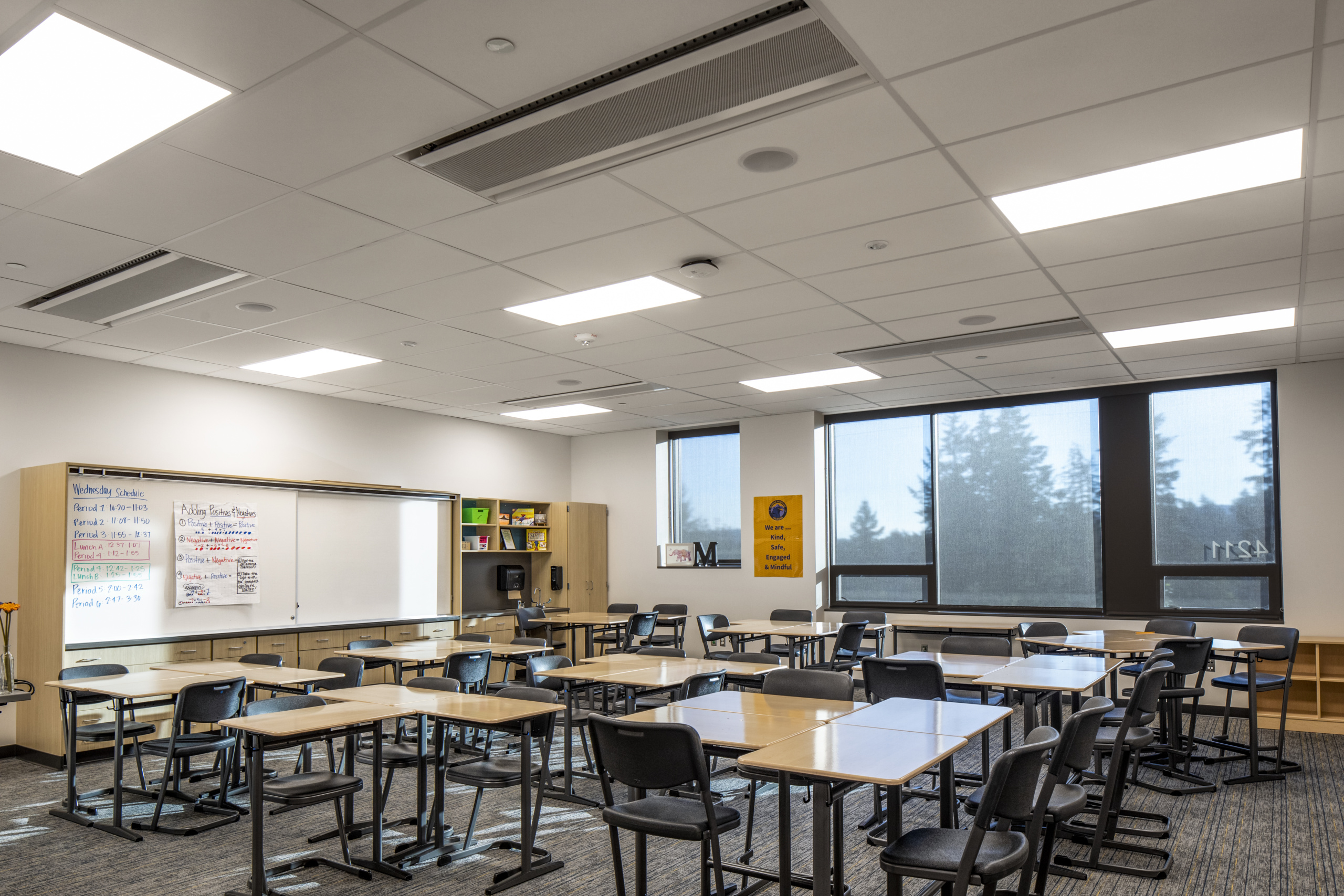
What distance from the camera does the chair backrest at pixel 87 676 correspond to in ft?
17.1

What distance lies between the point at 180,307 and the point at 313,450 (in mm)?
3216

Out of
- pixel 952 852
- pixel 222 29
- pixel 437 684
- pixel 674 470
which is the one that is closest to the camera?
pixel 222 29

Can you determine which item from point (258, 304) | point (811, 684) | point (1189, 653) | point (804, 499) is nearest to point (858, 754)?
point (811, 684)

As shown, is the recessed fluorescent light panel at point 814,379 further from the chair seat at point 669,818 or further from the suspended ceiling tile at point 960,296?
the chair seat at point 669,818

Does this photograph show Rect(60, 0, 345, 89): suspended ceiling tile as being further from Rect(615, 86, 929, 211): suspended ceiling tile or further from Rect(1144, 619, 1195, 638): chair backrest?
Rect(1144, 619, 1195, 638): chair backrest

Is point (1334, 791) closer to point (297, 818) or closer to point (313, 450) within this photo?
point (297, 818)

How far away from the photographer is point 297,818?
4984 millimetres

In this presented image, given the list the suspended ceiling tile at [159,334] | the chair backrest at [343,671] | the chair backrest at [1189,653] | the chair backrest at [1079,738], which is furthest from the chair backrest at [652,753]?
the suspended ceiling tile at [159,334]

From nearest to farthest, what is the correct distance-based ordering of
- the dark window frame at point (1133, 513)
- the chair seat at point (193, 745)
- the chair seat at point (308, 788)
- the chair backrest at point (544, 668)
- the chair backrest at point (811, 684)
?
the chair seat at point (308, 788) → the chair backrest at point (811, 684) → the chair seat at point (193, 745) → the chair backrest at point (544, 668) → the dark window frame at point (1133, 513)

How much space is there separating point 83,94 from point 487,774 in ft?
10.4

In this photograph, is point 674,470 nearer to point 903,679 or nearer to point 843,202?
point 903,679

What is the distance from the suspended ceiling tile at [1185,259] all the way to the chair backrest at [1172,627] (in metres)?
3.55

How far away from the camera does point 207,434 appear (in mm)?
7832

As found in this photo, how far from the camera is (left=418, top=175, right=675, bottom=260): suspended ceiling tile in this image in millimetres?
3869
